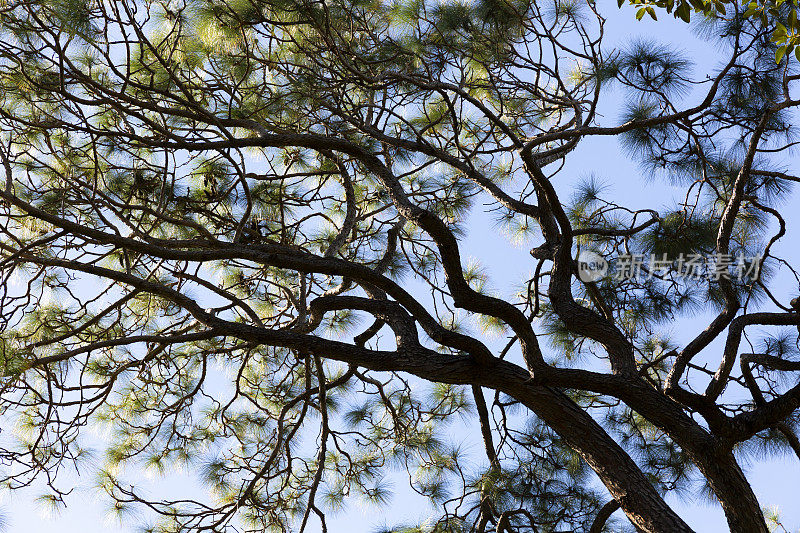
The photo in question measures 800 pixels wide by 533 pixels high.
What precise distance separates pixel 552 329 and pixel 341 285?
0.77 m

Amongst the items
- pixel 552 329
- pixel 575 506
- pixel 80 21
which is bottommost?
pixel 575 506

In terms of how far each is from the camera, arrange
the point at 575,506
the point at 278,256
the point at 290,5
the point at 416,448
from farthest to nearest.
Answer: the point at 416,448 → the point at 575,506 → the point at 290,5 → the point at 278,256

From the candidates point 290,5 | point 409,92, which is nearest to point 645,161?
point 409,92

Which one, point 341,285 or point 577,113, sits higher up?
point 577,113

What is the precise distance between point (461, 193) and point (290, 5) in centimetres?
110

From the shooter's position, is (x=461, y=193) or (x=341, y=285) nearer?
(x=341, y=285)

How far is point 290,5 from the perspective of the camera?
253cm

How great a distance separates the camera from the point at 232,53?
9.02 feet

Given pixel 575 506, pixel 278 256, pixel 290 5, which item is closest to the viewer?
pixel 278 256

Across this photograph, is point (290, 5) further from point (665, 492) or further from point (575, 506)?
point (665, 492)

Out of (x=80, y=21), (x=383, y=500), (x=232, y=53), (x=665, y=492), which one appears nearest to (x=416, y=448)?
(x=383, y=500)

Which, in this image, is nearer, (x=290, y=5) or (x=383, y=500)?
(x=290, y=5)

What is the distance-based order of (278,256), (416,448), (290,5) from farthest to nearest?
(416,448) → (290,5) → (278,256)

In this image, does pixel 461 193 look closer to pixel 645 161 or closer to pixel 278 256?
pixel 645 161
